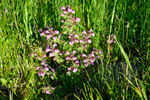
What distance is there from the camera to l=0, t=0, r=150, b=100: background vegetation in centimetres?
181

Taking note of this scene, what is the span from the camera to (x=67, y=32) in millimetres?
1850

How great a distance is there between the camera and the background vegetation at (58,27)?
1810mm

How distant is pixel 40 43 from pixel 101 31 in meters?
0.81

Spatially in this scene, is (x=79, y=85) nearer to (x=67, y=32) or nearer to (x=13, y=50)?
→ (x=67, y=32)

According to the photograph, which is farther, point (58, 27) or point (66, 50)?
point (58, 27)

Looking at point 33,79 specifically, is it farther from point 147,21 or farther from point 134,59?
point 147,21

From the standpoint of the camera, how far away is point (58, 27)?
84.4 inches

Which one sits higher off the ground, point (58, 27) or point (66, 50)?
point (58, 27)

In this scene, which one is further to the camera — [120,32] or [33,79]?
[120,32]

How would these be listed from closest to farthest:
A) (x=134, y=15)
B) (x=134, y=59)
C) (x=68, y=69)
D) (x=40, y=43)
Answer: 1. (x=68, y=69)
2. (x=134, y=59)
3. (x=40, y=43)
4. (x=134, y=15)

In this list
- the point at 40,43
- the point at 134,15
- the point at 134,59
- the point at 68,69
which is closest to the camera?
the point at 68,69

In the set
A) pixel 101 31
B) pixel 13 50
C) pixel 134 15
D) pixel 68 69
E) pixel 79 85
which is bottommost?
pixel 79 85

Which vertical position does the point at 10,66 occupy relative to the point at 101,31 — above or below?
below

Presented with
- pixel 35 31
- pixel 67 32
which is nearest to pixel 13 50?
pixel 35 31
